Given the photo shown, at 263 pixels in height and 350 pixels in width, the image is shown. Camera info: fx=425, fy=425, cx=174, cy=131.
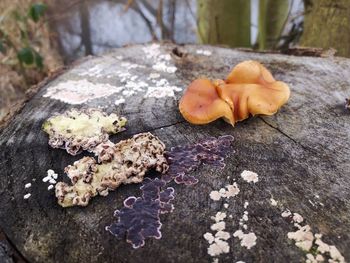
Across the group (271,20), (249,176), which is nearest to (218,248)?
(249,176)

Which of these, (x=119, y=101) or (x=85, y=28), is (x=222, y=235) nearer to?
(x=119, y=101)

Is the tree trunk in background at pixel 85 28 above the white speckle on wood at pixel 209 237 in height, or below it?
below

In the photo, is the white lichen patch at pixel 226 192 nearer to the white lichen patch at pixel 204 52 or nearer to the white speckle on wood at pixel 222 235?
the white speckle on wood at pixel 222 235

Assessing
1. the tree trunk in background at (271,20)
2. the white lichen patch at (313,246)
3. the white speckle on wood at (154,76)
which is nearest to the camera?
the white lichen patch at (313,246)

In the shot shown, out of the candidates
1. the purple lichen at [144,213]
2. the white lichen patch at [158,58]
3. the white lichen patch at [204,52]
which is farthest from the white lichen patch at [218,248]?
the white lichen patch at [204,52]

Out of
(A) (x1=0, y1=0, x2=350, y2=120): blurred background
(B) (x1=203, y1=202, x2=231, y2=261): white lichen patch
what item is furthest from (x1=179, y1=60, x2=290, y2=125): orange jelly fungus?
(A) (x1=0, y1=0, x2=350, y2=120): blurred background
